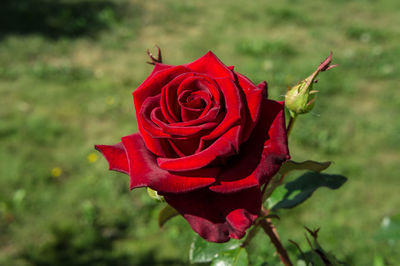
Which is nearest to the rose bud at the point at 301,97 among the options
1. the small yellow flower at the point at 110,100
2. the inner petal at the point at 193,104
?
the inner petal at the point at 193,104

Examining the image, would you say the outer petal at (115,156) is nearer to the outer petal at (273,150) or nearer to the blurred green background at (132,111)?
the outer petal at (273,150)

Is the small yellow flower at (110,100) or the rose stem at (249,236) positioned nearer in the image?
the rose stem at (249,236)

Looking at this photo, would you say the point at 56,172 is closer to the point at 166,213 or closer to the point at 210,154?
the point at 166,213

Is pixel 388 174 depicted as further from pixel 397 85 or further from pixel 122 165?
pixel 122 165

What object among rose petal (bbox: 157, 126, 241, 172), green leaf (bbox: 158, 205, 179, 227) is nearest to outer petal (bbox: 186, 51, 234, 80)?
rose petal (bbox: 157, 126, 241, 172)

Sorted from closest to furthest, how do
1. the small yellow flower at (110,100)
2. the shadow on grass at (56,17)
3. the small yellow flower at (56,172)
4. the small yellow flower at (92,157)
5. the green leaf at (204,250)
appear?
the green leaf at (204,250)
the small yellow flower at (56,172)
the small yellow flower at (92,157)
the small yellow flower at (110,100)
the shadow on grass at (56,17)

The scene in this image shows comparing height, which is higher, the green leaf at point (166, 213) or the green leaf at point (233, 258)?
the green leaf at point (166, 213)
